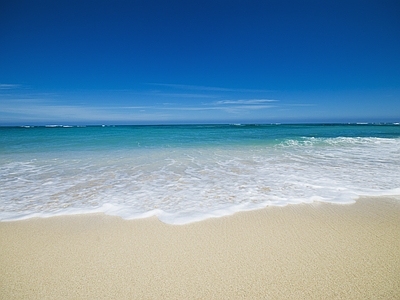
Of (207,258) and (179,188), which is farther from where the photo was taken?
(179,188)

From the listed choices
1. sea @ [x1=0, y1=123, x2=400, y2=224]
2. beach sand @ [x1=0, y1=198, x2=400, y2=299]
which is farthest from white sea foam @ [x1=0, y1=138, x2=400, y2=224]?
beach sand @ [x1=0, y1=198, x2=400, y2=299]

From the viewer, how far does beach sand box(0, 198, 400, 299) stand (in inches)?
76.4

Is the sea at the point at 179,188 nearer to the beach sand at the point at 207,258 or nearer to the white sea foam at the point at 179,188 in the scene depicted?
the white sea foam at the point at 179,188

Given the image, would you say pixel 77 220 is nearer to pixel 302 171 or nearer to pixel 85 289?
pixel 85 289

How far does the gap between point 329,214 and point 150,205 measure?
3.14 meters

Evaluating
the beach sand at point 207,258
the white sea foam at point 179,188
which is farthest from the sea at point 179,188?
the beach sand at point 207,258

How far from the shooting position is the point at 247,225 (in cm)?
313

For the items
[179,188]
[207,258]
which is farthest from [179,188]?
[207,258]

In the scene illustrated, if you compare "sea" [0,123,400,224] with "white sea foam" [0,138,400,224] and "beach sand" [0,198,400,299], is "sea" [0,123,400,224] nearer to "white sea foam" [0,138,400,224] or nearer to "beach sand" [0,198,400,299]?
"white sea foam" [0,138,400,224]

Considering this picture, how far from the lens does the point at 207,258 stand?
2.37m

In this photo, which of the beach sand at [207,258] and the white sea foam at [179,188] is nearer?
the beach sand at [207,258]

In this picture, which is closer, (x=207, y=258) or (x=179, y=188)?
(x=207, y=258)

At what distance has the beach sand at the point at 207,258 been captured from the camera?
1940 millimetres

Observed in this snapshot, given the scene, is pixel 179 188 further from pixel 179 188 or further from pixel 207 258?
pixel 207 258
